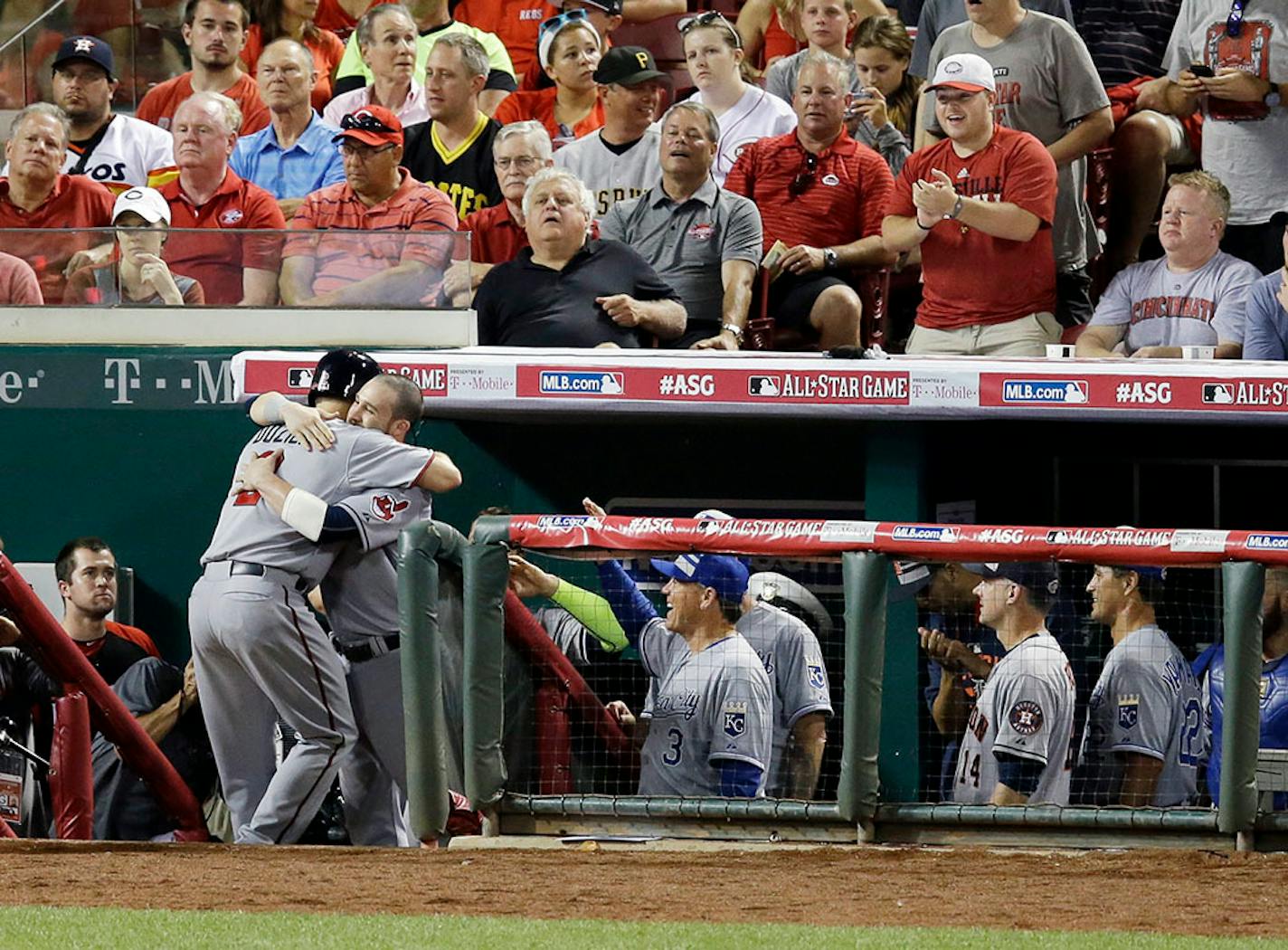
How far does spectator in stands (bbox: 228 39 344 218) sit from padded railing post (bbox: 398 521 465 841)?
3553mm

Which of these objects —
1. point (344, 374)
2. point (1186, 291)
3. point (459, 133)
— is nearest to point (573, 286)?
point (344, 374)

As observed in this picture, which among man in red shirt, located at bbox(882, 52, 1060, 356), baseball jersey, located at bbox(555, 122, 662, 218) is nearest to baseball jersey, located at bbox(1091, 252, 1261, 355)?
man in red shirt, located at bbox(882, 52, 1060, 356)

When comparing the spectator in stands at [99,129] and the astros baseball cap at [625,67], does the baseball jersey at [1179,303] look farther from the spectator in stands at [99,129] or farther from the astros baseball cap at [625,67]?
the spectator in stands at [99,129]

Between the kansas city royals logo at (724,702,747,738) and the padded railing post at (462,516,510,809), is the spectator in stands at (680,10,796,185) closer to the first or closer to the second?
the padded railing post at (462,516,510,809)

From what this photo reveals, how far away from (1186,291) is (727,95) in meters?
2.52

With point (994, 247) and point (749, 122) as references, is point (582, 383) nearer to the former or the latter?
point (994, 247)

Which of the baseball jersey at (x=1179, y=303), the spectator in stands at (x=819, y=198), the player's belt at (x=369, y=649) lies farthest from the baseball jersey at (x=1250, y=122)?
the player's belt at (x=369, y=649)

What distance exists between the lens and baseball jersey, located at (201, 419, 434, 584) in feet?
24.2

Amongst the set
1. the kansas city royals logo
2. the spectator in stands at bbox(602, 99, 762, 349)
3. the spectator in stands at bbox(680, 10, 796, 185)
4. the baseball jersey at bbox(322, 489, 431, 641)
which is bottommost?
the kansas city royals logo

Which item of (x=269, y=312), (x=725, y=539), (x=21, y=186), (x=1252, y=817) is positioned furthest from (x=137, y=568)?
(x=1252, y=817)

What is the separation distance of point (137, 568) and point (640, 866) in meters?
3.25

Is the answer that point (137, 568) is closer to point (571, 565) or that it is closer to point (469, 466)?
point (469, 466)

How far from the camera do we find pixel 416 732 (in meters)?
6.81

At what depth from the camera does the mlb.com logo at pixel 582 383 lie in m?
8.07
